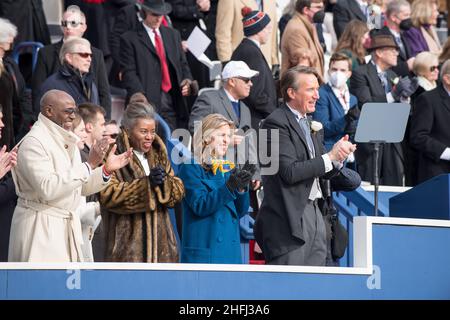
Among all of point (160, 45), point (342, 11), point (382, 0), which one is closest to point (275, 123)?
point (160, 45)

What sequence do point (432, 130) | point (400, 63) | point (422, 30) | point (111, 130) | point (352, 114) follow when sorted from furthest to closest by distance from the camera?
point (422, 30), point (400, 63), point (432, 130), point (352, 114), point (111, 130)

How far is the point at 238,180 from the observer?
10672 mm

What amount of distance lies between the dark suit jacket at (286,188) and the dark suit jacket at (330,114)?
9.21ft

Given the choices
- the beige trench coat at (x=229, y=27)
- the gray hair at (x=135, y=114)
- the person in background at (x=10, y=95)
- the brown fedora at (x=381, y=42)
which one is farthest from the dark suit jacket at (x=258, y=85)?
the gray hair at (x=135, y=114)

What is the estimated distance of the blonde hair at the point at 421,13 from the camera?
60.3 feet

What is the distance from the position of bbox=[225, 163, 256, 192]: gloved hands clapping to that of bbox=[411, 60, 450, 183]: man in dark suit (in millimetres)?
4118

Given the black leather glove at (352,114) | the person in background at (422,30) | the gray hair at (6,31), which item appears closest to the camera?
the black leather glove at (352,114)

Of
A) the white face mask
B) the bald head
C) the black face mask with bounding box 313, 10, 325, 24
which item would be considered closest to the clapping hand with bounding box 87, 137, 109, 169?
the bald head

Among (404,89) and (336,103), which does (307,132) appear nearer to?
(336,103)

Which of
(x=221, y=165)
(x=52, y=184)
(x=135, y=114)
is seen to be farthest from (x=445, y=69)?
(x=52, y=184)

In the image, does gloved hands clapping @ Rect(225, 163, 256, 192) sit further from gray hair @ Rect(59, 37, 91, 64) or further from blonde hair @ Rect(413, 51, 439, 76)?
blonde hair @ Rect(413, 51, 439, 76)

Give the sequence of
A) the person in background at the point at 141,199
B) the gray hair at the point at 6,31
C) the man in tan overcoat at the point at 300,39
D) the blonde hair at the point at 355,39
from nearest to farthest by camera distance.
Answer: the person in background at the point at 141,199 < the gray hair at the point at 6,31 < the man in tan overcoat at the point at 300,39 < the blonde hair at the point at 355,39

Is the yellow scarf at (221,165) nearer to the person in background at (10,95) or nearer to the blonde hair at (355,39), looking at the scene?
the person in background at (10,95)

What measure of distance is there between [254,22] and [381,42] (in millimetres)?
1608
